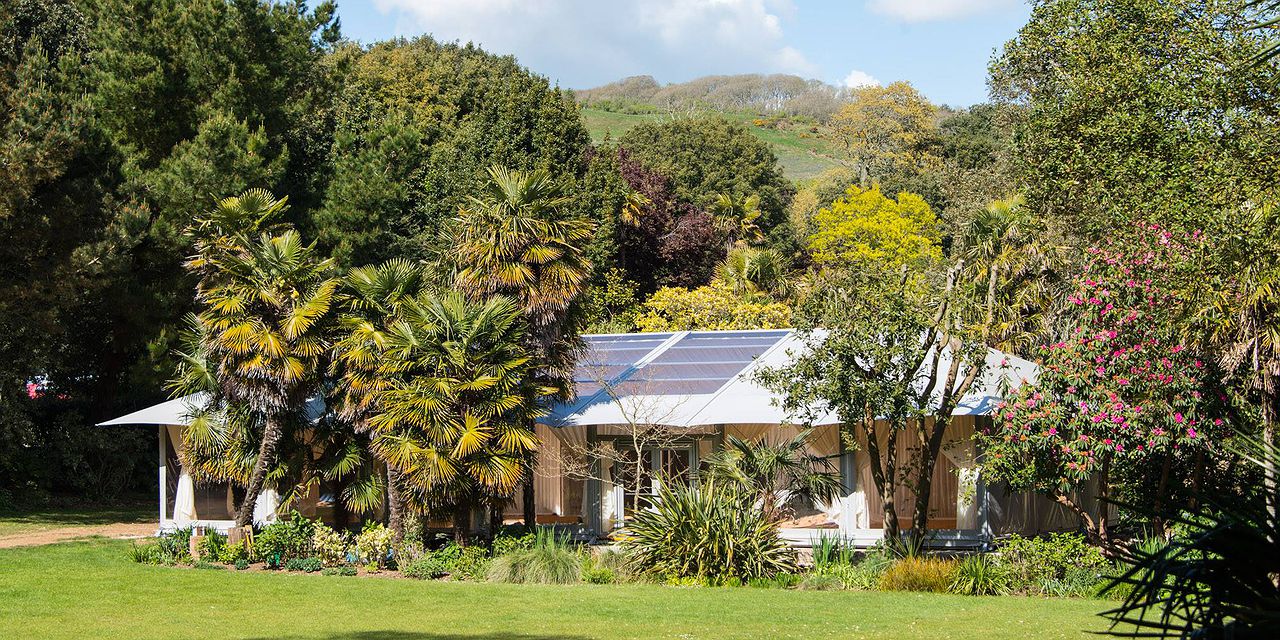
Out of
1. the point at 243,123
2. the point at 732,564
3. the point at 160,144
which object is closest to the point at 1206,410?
the point at 732,564

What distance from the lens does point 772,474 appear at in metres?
18.4

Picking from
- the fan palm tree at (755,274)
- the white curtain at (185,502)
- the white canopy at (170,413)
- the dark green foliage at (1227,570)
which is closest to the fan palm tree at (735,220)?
the fan palm tree at (755,274)

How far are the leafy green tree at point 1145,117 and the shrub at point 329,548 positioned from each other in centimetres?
1278

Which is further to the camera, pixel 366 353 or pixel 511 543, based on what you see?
pixel 366 353

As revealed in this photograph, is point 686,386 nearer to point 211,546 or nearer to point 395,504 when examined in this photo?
point 395,504

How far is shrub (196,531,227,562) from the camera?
19.4 meters

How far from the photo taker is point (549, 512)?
23.7 m

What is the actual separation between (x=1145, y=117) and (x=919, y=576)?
7.77 m

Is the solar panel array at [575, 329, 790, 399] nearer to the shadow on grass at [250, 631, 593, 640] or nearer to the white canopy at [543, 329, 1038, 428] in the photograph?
the white canopy at [543, 329, 1038, 428]

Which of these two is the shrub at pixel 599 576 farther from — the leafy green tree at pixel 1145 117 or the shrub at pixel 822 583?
the leafy green tree at pixel 1145 117

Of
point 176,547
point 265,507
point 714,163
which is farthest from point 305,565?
point 714,163

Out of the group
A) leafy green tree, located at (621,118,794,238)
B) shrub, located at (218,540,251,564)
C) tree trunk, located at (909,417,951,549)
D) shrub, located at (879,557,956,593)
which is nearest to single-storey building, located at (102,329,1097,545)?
tree trunk, located at (909,417,951,549)

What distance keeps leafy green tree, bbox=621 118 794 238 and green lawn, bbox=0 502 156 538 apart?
31.5 metres

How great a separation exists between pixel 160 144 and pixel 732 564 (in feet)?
61.0
